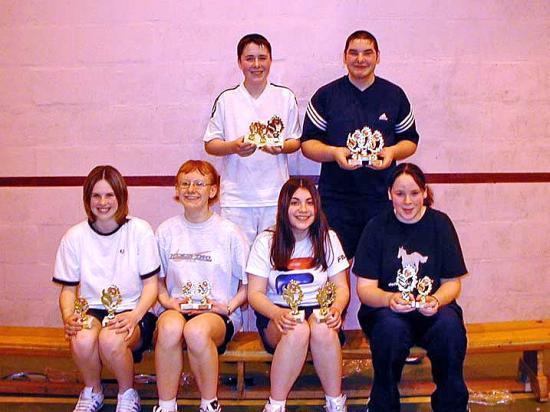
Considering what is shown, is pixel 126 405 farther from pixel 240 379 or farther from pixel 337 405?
pixel 337 405

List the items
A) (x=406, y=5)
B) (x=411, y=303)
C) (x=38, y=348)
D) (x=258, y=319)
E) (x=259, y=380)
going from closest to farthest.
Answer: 1. (x=411, y=303)
2. (x=258, y=319)
3. (x=38, y=348)
4. (x=259, y=380)
5. (x=406, y=5)

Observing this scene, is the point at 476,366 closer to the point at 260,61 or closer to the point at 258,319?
the point at 258,319

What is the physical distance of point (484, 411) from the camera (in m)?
3.53

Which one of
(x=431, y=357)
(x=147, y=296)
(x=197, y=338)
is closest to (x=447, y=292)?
(x=431, y=357)

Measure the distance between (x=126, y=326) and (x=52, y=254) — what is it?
1747 mm

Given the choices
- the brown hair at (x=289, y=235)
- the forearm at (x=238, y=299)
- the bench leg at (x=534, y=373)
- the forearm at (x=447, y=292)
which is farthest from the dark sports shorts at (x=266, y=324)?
the bench leg at (x=534, y=373)

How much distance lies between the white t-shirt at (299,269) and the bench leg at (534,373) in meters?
1.27

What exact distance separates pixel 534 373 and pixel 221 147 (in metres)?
2.21

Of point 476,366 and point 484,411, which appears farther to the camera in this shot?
point 476,366

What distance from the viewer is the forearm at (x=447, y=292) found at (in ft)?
10.8

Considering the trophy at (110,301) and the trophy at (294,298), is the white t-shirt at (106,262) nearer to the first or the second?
the trophy at (110,301)

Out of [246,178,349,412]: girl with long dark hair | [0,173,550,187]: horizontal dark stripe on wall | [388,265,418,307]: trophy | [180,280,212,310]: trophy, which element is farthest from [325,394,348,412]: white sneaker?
[0,173,550,187]: horizontal dark stripe on wall

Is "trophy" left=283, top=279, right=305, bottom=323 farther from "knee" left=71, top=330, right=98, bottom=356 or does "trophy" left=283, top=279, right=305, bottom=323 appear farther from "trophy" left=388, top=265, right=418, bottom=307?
"knee" left=71, top=330, right=98, bottom=356

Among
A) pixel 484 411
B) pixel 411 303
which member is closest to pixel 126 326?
pixel 411 303
